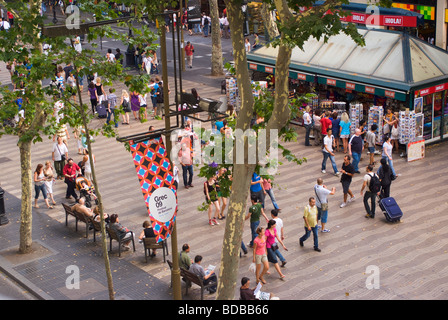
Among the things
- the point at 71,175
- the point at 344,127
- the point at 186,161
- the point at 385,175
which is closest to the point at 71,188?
the point at 71,175

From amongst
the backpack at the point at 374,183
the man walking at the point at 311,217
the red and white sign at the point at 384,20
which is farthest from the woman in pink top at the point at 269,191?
the red and white sign at the point at 384,20

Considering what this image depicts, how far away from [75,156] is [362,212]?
423 inches

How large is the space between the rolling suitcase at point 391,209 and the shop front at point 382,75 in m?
5.66

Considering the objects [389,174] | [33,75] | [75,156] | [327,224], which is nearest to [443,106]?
[389,174]

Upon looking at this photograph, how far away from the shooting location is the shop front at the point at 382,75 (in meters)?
23.9

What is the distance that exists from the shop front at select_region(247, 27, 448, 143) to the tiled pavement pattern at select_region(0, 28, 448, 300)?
218 cm

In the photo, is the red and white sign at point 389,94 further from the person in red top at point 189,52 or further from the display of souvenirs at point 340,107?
the person in red top at point 189,52

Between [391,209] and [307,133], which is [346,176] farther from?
[307,133]

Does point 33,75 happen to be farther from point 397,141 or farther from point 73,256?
point 397,141

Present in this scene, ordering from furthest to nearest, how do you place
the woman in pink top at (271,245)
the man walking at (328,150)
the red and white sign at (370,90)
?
the red and white sign at (370,90)
the man walking at (328,150)
the woman in pink top at (271,245)

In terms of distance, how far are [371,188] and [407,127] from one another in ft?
18.5

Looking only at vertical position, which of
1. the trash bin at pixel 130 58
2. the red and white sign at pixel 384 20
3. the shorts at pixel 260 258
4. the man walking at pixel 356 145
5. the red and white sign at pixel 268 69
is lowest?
the shorts at pixel 260 258

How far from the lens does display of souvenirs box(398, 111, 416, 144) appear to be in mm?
23391

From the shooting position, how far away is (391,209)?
18.4 meters
